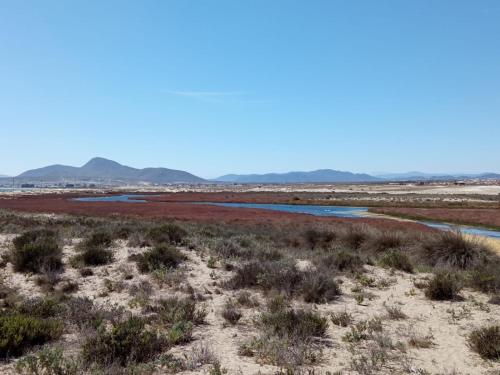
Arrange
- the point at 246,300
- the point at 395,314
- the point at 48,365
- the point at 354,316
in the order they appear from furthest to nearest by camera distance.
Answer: the point at 246,300 < the point at 354,316 < the point at 395,314 < the point at 48,365

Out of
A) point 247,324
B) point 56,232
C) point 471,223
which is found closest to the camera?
point 247,324

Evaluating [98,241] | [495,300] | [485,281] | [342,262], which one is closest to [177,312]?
[342,262]

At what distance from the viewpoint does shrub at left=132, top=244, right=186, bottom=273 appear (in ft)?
40.4

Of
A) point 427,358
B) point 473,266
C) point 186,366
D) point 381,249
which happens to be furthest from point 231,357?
point 381,249

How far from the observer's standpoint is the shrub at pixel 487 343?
20.5 ft

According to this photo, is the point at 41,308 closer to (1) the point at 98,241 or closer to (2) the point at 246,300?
(2) the point at 246,300

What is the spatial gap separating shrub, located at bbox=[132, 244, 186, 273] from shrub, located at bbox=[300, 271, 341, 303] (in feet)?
15.7

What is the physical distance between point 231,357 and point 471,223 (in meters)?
37.7

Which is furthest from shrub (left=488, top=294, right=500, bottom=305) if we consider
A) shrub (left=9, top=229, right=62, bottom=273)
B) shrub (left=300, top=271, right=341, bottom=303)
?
shrub (left=9, top=229, right=62, bottom=273)

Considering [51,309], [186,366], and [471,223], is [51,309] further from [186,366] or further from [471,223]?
[471,223]

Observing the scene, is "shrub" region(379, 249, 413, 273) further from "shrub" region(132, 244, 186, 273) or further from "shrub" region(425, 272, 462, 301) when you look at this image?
"shrub" region(132, 244, 186, 273)

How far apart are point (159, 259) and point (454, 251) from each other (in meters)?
10.2

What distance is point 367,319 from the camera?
8.29 meters

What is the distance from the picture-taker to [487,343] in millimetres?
6387
